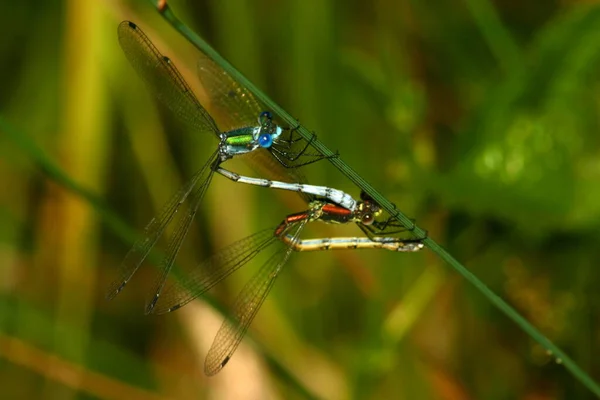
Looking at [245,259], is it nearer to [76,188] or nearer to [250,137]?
[250,137]

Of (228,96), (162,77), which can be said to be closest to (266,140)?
(228,96)

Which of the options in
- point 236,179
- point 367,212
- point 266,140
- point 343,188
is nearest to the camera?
point 266,140

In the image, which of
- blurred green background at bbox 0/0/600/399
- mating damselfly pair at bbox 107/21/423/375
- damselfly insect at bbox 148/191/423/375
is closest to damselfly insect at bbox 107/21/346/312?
mating damselfly pair at bbox 107/21/423/375

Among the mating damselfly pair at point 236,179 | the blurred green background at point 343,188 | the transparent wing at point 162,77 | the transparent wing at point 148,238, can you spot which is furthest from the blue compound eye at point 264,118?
the blurred green background at point 343,188

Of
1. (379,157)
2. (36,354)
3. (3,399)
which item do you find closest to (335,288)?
(379,157)

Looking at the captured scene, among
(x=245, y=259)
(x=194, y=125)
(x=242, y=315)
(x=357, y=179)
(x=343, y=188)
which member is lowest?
(x=242, y=315)

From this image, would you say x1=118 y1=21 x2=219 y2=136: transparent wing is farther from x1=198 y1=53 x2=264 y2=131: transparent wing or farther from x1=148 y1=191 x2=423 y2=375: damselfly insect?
x1=148 y1=191 x2=423 y2=375: damselfly insect
